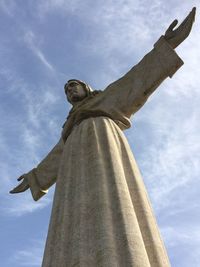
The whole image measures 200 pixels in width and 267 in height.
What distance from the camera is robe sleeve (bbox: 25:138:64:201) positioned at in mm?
9156

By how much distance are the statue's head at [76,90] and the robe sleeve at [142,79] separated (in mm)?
827

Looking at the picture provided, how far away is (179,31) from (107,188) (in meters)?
3.46

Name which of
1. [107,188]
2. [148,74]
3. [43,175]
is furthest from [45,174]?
[107,188]

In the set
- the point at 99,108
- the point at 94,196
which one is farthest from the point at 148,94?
the point at 94,196

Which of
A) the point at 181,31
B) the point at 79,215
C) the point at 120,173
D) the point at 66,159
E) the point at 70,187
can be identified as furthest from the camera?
the point at 181,31

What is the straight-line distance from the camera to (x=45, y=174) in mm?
9211

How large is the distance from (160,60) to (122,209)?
3574 mm

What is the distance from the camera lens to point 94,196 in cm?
516

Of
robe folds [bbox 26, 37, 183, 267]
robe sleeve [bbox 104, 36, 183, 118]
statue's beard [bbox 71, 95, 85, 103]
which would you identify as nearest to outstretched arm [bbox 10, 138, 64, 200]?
statue's beard [bbox 71, 95, 85, 103]

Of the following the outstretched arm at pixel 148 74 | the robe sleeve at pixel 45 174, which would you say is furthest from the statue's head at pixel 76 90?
the robe sleeve at pixel 45 174

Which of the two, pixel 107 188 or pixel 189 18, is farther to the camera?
pixel 189 18

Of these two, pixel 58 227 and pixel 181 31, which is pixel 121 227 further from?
pixel 181 31

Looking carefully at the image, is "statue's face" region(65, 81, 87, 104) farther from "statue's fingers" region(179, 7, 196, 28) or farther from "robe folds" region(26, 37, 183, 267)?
"statue's fingers" region(179, 7, 196, 28)

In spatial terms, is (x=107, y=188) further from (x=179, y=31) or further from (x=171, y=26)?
(x=171, y=26)
